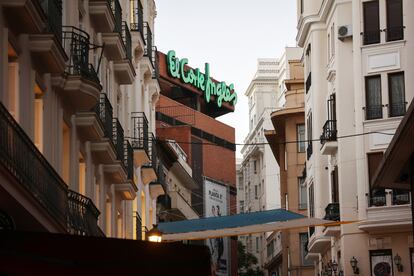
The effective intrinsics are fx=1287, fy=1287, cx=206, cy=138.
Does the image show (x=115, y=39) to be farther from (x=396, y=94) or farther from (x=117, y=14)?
(x=396, y=94)

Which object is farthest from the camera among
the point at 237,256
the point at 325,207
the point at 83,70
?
the point at 237,256

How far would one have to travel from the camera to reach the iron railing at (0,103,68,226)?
1903cm

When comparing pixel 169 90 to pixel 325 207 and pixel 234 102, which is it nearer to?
pixel 234 102

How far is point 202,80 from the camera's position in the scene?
102 metres

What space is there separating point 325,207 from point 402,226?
8233mm

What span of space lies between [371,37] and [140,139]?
1008 cm

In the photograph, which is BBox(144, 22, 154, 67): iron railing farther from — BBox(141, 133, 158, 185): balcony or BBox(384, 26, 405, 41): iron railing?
BBox(384, 26, 405, 41): iron railing

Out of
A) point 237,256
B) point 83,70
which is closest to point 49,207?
point 83,70

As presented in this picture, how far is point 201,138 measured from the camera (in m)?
97.3

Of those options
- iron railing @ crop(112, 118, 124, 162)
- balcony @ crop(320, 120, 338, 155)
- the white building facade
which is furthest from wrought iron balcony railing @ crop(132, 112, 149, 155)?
balcony @ crop(320, 120, 338, 155)

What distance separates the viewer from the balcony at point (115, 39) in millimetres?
35406

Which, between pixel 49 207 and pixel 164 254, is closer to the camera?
pixel 164 254

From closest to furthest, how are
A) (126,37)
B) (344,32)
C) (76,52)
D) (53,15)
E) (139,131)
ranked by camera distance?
(53,15) < (76,52) < (126,37) < (139,131) < (344,32)

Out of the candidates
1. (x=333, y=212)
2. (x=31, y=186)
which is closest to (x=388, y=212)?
(x=333, y=212)
